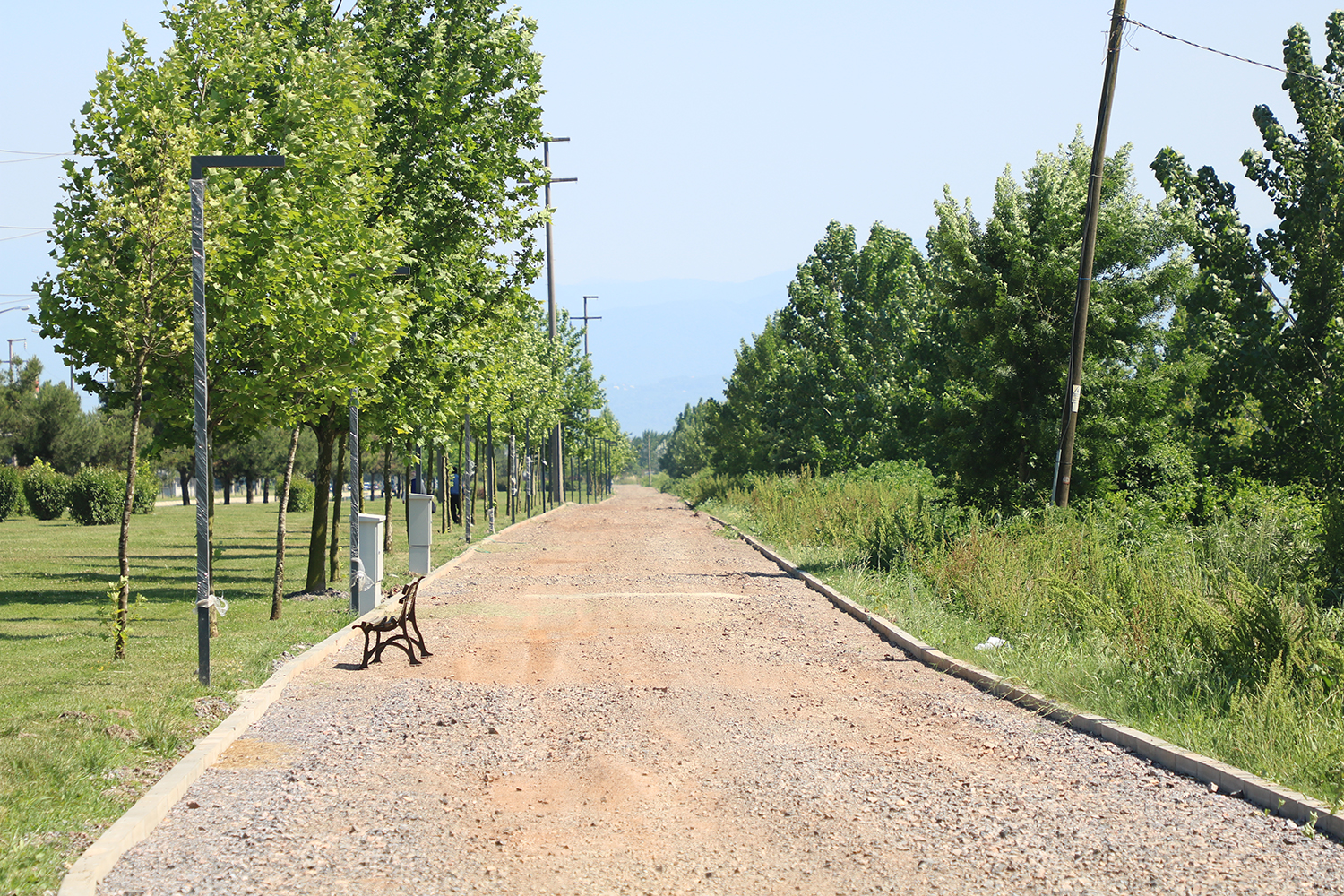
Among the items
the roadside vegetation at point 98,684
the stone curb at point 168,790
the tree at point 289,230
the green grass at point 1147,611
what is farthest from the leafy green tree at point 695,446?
the stone curb at point 168,790

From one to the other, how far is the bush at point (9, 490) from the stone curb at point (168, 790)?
119 feet

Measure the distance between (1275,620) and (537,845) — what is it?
615 centimetres

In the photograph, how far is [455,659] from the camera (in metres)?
12.5

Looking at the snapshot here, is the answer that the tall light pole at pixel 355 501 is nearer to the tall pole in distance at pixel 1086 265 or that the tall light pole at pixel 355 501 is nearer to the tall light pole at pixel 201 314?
the tall light pole at pixel 201 314

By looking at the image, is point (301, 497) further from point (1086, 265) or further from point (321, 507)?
point (1086, 265)

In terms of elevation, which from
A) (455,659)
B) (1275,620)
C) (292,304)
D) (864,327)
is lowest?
(455,659)

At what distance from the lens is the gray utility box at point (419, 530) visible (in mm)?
21672

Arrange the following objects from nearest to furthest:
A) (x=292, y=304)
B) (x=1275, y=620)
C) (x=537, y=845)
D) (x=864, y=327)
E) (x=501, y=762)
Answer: (x=537, y=845)
(x=501, y=762)
(x=1275, y=620)
(x=292, y=304)
(x=864, y=327)

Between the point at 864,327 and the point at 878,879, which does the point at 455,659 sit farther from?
the point at 864,327

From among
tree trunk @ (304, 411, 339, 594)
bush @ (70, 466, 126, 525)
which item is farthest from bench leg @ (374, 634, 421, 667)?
bush @ (70, 466, 126, 525)

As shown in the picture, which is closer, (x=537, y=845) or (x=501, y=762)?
(x=537, y=845)

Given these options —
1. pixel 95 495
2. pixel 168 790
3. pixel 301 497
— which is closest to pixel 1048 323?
pixel 168 790

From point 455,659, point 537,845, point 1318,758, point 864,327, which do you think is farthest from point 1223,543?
point 864,327

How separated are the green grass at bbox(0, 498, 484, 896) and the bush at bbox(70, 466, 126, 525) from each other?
16523 millimetres
